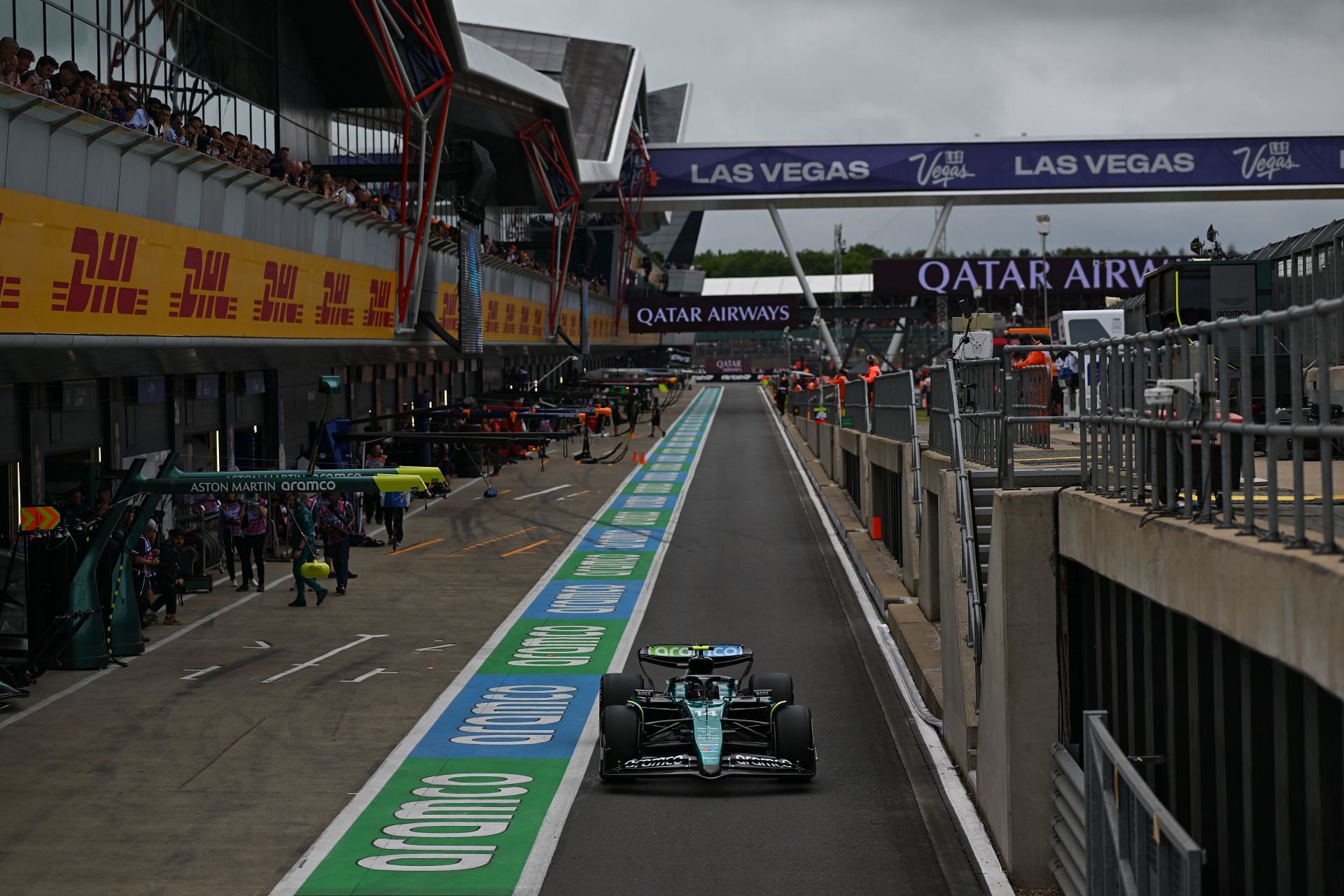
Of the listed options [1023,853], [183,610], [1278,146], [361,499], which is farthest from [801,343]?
[1023,853]

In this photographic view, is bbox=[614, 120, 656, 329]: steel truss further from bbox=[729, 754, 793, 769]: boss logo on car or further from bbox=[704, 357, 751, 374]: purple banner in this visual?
bbox=[704, 357, 751, 374]: purple banner

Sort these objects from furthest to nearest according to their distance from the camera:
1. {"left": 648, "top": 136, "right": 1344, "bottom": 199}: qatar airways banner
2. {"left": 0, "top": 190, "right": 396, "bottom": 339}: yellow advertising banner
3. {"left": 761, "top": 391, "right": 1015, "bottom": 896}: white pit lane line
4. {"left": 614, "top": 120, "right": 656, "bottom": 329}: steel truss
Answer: {"left": 614, "top": 120, "right": 656, "bottom": 329}: steel truss
{"left": 648, "top": 136, "right": 1344, "bottom": 199}: qatar airways banner
{"left": 0, "top": 190, "right": 396, "bottom": 339}: yellow advertising banner
{"left": 761, "top": 391, "right": 1015, "bottom": 896}: white pit lane line

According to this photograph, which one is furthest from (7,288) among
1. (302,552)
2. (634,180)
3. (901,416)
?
(634,180)

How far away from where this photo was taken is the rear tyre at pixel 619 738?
14172 millimetres

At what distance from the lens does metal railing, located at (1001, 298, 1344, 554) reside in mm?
6562

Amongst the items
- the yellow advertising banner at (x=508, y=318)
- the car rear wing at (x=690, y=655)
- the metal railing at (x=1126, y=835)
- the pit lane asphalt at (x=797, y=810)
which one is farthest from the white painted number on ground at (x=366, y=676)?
the yellow advertising banner at (x=508, y=318)

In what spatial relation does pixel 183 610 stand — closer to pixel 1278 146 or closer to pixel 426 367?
pixel 426 367

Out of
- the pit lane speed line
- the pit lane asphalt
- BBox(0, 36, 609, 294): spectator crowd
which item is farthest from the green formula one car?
BBox(0, 36, 609, 294): spectator crowd

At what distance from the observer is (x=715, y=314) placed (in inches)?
3135

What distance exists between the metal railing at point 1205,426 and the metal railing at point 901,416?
11.7 meters

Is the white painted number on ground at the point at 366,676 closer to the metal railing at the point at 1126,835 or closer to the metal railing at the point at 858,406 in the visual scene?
the metal railing at the point at 1126,835

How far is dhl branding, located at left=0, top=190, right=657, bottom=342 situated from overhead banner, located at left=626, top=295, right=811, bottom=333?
46.9m

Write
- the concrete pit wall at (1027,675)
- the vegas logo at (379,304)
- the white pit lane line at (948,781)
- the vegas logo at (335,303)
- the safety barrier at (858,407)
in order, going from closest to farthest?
1. the concrete pit wall at (1027,675)
2. the white pit lane line at (948,781)
3. the vegas logo at (335,303)
4. the vegas logo at (379,304)
5. the safety barrier at (858,407)

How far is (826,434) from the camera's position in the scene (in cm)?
5159
